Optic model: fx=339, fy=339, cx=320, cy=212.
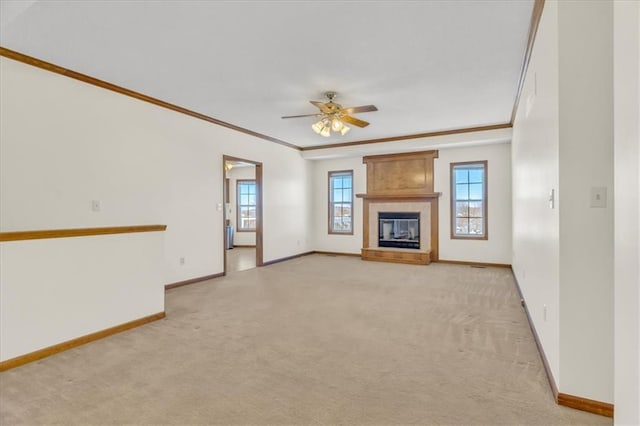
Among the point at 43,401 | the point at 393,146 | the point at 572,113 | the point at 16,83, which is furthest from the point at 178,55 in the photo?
the point at 393,146

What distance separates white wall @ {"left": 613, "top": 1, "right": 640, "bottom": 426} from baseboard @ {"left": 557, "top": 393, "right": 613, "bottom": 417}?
1229 mm

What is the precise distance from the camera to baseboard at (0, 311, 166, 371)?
251cm

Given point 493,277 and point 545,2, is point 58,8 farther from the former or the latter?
point 493,277

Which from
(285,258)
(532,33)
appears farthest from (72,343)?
(285,258)

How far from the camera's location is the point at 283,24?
2.85 metres

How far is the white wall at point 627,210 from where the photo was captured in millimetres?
833

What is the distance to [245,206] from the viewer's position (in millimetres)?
10367

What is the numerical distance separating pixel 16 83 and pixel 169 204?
213cm

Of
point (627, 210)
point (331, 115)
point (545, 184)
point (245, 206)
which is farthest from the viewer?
point (245, 206)

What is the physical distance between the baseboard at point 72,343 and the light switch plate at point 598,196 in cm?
382

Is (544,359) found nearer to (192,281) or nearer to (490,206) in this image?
(192,281)

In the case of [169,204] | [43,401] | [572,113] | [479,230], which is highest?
[572,113]

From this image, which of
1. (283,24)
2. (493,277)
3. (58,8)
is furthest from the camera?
(493,277)

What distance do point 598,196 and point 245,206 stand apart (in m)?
9.31
